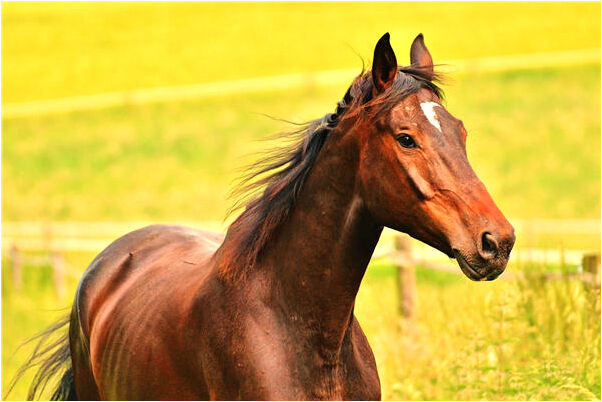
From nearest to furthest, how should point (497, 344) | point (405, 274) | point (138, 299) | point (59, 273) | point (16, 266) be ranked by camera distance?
1. point (138, 299)
2. point (497, 344)
3. point (405, 274)
4. point (59, 273)
5. point (16, 266)

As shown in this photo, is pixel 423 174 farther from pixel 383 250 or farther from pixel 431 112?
pixel 383 250

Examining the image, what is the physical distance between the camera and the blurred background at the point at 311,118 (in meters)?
7.17

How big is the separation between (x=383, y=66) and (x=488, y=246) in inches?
A: 36.1

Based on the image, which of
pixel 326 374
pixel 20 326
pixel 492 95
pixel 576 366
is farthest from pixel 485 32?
pixel 326 374

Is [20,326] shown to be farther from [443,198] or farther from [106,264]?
[443,198]

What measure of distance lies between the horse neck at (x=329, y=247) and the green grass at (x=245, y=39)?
96.8ft

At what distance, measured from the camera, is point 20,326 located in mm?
14086

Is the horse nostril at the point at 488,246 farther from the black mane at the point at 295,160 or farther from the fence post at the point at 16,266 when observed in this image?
the fence post at the point at 16,266

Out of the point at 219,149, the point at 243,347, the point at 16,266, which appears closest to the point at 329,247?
the point at 243,347

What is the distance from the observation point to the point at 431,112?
13.6 feet

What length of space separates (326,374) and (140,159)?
79.0 ft

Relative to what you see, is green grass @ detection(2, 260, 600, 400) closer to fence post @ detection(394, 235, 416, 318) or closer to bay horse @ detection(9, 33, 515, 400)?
fence post @ detection(394, 235, 416, 318)

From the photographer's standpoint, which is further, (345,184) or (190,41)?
(190,41)

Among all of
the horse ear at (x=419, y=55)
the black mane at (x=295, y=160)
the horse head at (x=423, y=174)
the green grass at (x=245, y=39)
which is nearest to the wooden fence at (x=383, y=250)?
the horse ear at (x=419, y=55)
